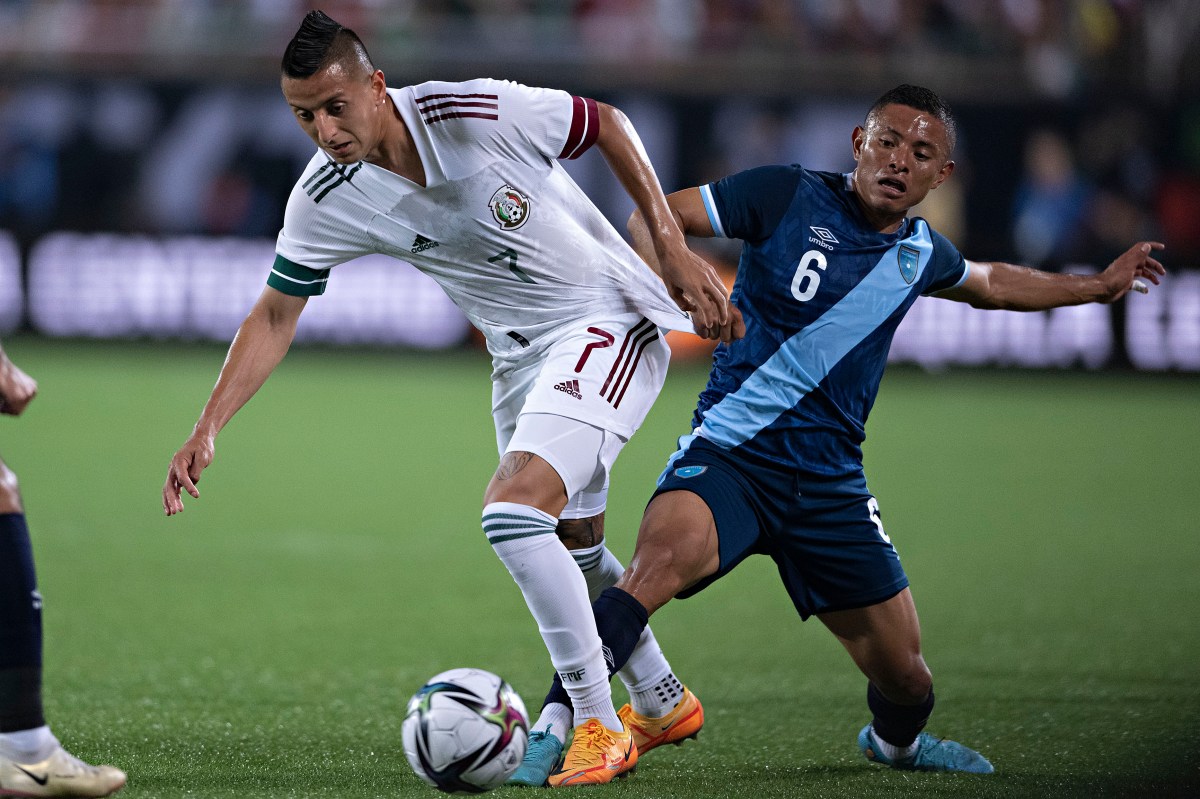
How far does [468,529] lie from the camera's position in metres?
8.75

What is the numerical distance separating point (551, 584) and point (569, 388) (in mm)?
559

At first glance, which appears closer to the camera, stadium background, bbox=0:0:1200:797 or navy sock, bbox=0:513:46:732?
navy sock, bbox=0:513:46:732

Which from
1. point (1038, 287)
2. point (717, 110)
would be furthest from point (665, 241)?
point (717, 110)

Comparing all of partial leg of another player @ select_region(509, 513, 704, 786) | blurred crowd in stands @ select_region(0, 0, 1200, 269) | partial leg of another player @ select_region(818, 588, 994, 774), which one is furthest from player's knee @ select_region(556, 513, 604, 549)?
blurred crowd in stands @ select_region(0, 0, 1200, 269)

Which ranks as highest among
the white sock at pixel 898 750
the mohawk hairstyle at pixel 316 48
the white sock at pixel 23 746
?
the mohawk hairstyle at pixel 316 48

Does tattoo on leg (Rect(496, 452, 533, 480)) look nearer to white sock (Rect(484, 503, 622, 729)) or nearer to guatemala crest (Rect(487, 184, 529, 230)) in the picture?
white sock (Rect(484, 503, 622, 729))

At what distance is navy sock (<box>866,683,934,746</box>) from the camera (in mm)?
4445

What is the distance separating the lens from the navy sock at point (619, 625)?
4.05 metres

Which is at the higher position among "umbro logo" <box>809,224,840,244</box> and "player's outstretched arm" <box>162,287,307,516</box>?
"umbro logo" <box>809,224,840,244</box>

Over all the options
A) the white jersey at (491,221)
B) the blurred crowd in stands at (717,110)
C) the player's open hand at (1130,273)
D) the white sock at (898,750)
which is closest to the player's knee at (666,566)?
the white jersey at (491,221)

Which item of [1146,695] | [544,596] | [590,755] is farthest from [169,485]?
[1146,695]

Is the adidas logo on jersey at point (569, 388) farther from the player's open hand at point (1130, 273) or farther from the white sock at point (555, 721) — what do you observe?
the player's open hand at point (1130, 273)

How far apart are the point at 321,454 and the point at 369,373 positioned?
4492mm

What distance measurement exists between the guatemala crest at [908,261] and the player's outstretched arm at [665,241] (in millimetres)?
745
